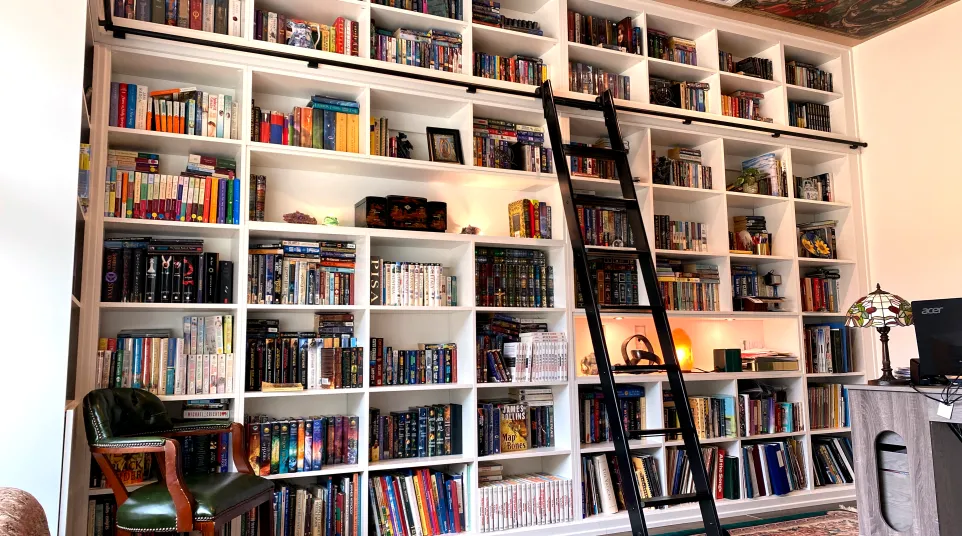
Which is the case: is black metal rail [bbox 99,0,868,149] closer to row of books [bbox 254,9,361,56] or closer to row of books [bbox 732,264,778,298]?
row of books [bbox 254,9,361,56]

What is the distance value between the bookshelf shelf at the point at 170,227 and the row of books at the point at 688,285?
2.50 meters

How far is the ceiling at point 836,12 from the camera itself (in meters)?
4.44

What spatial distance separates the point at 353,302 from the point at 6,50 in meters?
1.76

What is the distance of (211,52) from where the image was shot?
325 cm

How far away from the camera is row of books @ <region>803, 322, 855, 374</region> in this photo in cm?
465

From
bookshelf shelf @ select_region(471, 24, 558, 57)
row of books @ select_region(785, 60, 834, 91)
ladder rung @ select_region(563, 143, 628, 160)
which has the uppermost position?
row of books @ select_region(785, 60, 834, 91)

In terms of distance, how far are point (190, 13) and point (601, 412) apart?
298 cm

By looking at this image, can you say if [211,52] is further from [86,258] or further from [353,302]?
[353,302]

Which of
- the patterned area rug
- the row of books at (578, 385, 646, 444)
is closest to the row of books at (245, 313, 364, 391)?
the row of books at (578, 385, 646, 444)

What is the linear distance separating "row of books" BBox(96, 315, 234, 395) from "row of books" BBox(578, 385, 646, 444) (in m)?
1.91

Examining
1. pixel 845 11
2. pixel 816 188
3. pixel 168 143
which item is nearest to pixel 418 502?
pixel 168 143

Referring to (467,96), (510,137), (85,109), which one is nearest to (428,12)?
(467,96)

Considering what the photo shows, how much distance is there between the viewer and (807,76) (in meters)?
4.97

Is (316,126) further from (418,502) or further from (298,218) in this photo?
(418,502)
